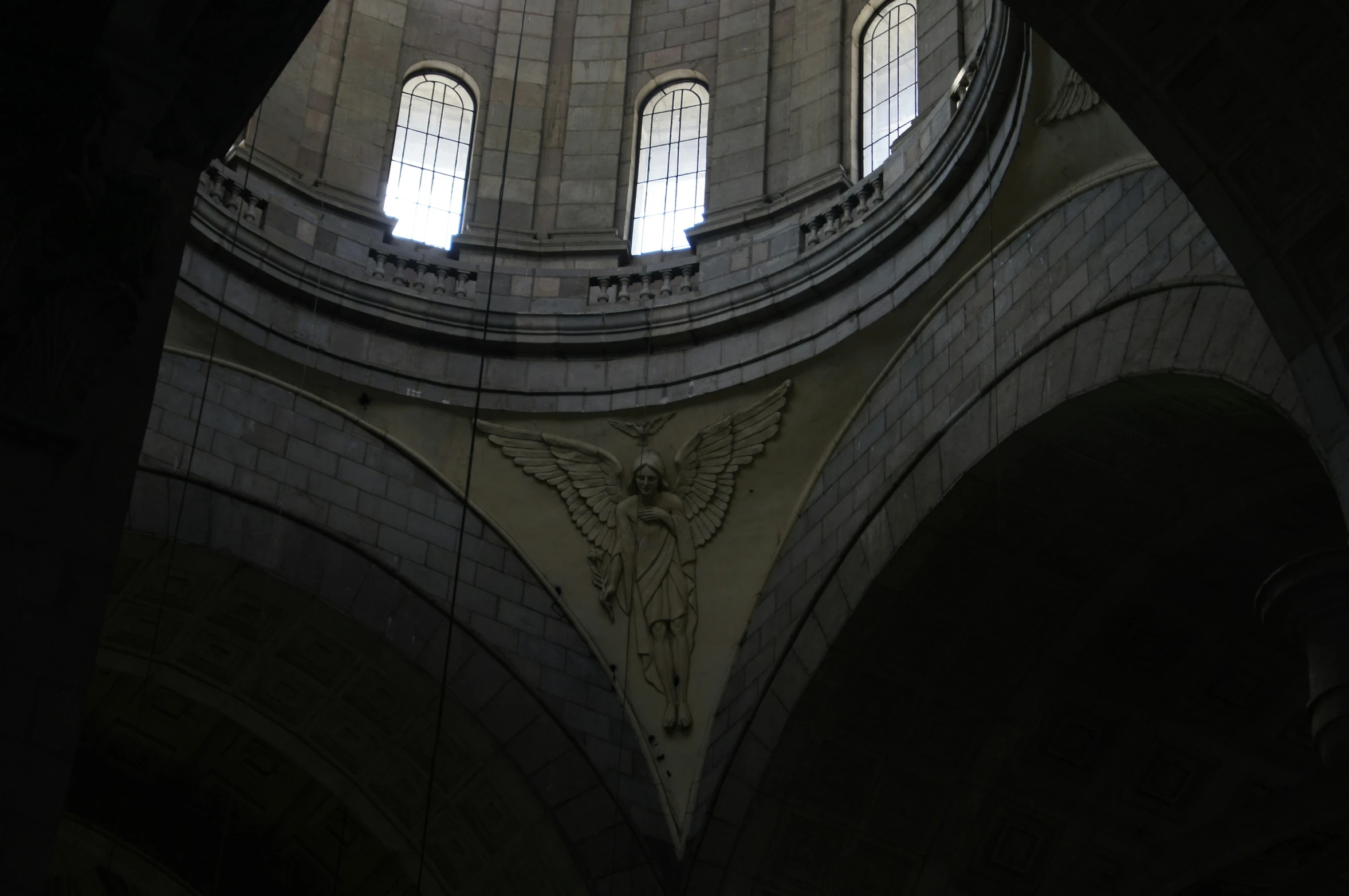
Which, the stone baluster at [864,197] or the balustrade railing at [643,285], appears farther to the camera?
the balustrade railing at [643,285]

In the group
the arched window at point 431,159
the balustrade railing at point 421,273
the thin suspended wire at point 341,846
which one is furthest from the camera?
the arched window at point 431,159

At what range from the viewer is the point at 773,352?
15352 mm

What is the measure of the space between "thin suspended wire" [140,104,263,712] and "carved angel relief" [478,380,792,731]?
239 cm

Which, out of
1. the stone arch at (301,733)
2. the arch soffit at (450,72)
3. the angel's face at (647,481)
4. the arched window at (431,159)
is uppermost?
the arch soffit at (450,72)

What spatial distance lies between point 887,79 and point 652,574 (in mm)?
5250

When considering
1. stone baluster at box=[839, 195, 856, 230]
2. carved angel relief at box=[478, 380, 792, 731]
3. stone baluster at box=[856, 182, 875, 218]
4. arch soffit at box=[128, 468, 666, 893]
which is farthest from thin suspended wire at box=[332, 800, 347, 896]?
stone baluster at box=[856, 182, 875, 218]

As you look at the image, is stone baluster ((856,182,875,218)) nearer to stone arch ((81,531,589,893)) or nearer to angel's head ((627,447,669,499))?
angel's head ((627,447,669,499))

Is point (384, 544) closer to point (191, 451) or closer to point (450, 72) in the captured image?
point (191, 451)

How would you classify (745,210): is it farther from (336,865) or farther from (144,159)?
(144,159)

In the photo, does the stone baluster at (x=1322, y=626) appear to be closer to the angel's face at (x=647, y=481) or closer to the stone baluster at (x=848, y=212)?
the angel's face at (x=647, y=481)

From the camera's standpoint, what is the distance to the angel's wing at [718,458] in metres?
15.2

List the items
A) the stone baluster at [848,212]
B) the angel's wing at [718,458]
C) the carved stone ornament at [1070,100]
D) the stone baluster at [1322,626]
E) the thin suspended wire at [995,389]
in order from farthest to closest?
1. the stone baluster at [848,212]
2. the angel's wing at [718,458]
3. the thin suspended wire at [995,389]
4. the carved stone ornament at [1070,100]
5. the stone baluster at [1322,626]

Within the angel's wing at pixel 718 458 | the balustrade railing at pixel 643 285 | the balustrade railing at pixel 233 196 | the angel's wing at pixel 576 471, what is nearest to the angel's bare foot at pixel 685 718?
the angel's wing at pixel 718 458

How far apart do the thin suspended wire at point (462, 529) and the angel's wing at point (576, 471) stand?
0.34 m
